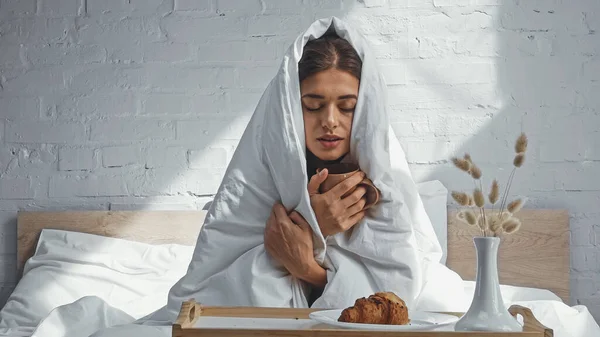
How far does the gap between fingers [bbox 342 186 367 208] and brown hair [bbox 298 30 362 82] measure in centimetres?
29

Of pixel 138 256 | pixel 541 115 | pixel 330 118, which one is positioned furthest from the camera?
pixel 541 115

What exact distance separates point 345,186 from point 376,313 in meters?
0.60

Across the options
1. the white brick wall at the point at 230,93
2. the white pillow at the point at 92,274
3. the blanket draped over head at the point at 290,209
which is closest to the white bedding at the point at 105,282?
the white pillow at the point at 92,274

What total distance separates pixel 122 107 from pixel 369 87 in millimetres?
1542

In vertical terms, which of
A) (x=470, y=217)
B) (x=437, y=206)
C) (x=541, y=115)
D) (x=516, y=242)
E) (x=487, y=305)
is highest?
(x=541, y=115)

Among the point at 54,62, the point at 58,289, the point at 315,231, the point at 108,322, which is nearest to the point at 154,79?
the point at 54,62

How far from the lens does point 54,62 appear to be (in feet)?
10.8

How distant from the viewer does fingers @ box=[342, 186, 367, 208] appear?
1.78 meters

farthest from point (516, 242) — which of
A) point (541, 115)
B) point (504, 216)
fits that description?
Result: point (504, 216)

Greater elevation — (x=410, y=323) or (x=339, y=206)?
(x=339, y=206)

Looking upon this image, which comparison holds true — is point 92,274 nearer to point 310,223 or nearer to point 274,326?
point 310,223

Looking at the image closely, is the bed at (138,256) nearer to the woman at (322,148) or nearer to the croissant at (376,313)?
the woman at (322,148)

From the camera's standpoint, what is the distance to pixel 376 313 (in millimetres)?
1224

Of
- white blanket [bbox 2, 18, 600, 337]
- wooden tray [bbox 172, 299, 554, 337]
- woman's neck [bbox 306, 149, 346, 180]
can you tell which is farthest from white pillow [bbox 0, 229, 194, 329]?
wooden tray [bbox 172, 299, 554, 337]
